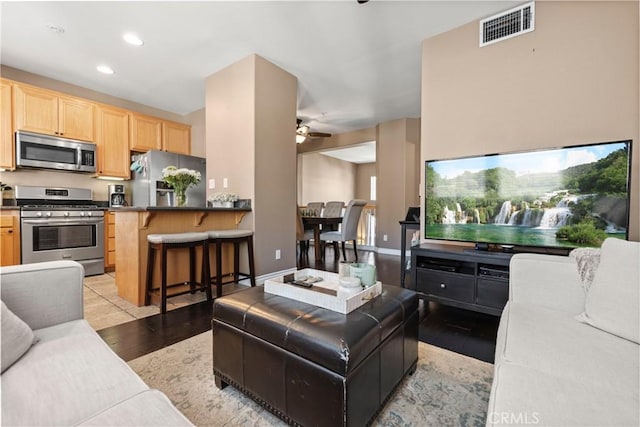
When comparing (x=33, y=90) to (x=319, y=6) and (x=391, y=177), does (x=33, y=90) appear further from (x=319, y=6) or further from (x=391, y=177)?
(x=391, y=177)

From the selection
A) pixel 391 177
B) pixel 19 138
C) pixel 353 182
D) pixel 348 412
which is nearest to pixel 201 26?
pixel 19 138

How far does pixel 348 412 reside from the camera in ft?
3.07

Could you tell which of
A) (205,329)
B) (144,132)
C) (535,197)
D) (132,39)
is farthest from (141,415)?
(144,132)

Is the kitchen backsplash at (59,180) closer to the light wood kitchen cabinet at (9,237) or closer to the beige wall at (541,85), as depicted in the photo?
the light wood kitchen cabinet at (9,237)

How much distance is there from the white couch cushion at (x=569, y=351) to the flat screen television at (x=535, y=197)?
1.05 meters

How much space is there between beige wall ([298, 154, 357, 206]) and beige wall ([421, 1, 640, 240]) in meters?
5.03

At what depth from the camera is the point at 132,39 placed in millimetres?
2887

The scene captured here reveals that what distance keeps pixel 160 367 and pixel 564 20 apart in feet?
12.4

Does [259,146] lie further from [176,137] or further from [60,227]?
[60,227]

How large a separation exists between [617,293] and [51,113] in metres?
5.62

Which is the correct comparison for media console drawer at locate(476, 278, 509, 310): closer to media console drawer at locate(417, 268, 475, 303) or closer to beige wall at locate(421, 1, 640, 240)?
media console drawer at locate(417, 268, 475, 303)

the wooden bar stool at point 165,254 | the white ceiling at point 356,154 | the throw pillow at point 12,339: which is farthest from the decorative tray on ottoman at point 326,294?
the white ceiling at point 356,154

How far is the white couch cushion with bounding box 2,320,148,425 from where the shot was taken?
25.0 inches

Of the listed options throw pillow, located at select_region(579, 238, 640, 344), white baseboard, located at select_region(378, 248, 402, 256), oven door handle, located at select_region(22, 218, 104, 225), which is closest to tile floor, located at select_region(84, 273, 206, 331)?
oven door handle, located at select_region(22, 218, 104, 225)
